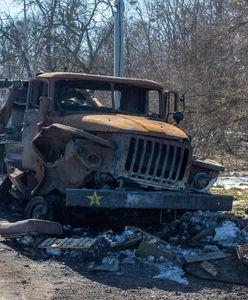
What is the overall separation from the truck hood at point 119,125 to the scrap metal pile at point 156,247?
132cm

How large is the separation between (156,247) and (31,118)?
139 inches

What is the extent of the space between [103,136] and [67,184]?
90cm

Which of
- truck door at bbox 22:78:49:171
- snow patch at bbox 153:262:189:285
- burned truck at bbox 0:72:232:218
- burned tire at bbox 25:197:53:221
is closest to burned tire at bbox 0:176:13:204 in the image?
burned truck at bbox 0:72:232:218

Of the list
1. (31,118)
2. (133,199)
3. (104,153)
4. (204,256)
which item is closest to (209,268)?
(204,256)

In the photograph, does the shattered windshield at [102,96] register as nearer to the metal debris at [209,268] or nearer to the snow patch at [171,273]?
the snow patch at [171,273]

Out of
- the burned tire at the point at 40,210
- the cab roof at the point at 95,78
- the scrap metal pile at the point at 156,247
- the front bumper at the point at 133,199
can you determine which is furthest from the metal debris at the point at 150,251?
the cab roof at the point at 95,78

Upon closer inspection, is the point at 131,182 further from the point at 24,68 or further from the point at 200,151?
the point at 24,68

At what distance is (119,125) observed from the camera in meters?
8.19

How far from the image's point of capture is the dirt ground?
5977 mm

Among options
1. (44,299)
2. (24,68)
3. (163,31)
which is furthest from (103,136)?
(24,68)

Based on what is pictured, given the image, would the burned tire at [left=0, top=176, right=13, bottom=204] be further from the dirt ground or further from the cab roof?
the dirt ground

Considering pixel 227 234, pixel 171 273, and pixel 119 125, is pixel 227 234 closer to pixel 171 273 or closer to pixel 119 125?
pixel 171 273

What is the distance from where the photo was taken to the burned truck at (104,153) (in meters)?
8.12

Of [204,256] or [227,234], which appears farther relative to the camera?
[227,234]
